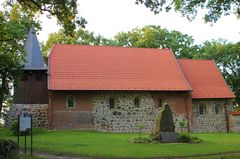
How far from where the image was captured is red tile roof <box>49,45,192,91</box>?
29609mm

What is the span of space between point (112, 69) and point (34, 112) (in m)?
7.71

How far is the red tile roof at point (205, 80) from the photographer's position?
33.3 meters

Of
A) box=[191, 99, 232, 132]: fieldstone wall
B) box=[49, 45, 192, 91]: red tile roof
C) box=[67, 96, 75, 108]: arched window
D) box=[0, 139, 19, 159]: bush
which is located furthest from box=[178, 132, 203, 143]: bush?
box=[0, 139, 19, 159]: bush

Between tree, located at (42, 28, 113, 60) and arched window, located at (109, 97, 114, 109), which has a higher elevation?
tree, located at (42, 28, 113, 60)

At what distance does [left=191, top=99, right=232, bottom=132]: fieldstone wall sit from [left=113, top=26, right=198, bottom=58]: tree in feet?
48.9

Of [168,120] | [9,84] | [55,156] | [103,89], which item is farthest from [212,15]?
[103,89]

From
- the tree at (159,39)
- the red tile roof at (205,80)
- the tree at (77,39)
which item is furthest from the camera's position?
the tree at (159,39)

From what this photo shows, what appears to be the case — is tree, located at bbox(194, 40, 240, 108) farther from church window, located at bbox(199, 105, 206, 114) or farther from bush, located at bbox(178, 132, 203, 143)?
bush, located at bbox(178, 132, 203, 143)

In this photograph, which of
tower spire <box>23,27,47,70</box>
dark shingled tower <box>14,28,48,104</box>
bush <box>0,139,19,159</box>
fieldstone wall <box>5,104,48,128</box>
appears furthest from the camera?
tower spire <box>23,27,47,70</box>

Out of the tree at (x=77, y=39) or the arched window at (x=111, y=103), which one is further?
the tree at (x=77, y=39)

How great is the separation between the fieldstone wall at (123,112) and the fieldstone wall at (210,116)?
13.1 ft

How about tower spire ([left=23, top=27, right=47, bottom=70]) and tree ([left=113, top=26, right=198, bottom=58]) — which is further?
tree ([left=113, top=26, right=198, bottom=58])

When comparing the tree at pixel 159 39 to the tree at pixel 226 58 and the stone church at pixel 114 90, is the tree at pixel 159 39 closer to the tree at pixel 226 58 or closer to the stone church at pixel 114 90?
the tree at pixel 226 58

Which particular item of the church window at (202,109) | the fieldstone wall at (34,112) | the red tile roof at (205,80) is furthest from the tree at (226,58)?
the fieldstone wall at (34,112)
